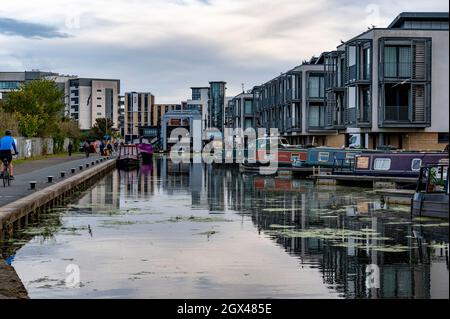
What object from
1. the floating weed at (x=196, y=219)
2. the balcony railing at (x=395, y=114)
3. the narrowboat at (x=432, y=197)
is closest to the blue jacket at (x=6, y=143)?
the floating weed at (x=196, y=219)

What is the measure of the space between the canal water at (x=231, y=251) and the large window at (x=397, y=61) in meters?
28.3

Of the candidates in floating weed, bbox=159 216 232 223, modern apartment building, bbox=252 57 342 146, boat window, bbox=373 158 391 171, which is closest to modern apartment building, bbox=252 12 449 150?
boat window, bbox=373 158 391 171

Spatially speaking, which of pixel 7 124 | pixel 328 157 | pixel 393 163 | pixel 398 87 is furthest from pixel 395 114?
pixel 7 124

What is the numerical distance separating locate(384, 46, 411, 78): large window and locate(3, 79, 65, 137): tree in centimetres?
3471

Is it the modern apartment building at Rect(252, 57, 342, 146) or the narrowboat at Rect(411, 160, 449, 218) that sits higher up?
the modern apartment building at Rect(252, 57, 342, 146)

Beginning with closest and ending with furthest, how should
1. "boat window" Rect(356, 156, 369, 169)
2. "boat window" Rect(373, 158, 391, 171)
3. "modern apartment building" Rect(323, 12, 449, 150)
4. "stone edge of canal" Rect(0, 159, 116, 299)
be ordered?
1. "stone edge of canal" Rect(0, 159, 116, 299)
2. "boat window" Rect(373, 158, 391, 171)
3. "boat window" Rect(356, 156, 369, 169)
4. "modern apartment building" Rect(323, 12, 449, 150)

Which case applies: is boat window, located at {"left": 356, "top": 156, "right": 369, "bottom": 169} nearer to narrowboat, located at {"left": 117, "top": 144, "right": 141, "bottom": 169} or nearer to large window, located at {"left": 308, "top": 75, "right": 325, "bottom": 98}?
narrowboat, located at {"left": 117, "top": 144, "right": 141, "bottom": 169}

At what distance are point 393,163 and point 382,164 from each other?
607mm

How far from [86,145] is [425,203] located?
189 ft

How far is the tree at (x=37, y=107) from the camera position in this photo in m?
73.8

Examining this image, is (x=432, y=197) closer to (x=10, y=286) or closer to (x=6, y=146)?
(x=10, y=286)

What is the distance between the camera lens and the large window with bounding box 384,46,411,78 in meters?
54.3

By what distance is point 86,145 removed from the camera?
76188mm

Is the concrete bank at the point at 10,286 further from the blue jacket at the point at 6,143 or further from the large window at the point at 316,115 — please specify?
the large window at the point at 316,115
